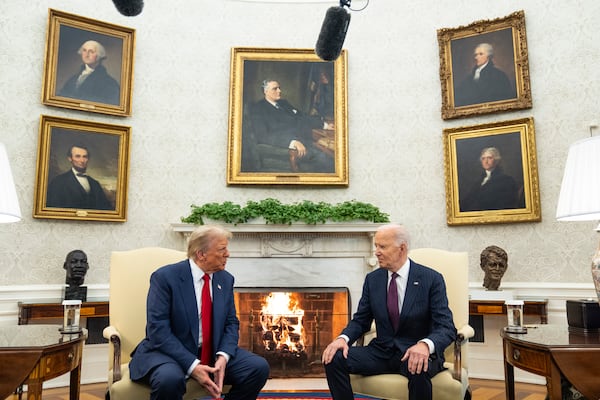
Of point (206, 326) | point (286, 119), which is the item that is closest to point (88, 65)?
point (286, 119)

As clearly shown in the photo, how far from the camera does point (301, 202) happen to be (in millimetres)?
5883

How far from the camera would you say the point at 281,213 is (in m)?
5.36

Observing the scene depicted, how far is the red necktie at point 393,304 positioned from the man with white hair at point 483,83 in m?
3.43

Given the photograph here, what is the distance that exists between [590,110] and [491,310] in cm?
251

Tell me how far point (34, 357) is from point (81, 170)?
3.52m

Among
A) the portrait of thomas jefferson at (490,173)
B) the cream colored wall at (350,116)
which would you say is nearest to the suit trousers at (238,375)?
the cream colored wall at (350,116)

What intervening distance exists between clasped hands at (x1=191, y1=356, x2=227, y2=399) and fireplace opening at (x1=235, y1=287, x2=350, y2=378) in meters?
2.73

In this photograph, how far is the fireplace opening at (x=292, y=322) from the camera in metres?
5.39

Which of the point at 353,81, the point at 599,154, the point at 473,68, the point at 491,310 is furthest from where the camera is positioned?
the point at 353,81

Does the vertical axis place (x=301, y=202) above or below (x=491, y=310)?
above

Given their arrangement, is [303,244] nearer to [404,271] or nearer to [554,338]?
[404,271]

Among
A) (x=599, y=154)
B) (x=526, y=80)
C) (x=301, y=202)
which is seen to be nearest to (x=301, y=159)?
(x=301, y=202)

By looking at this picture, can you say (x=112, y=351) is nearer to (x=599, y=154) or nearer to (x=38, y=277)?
(x=38, y=277)

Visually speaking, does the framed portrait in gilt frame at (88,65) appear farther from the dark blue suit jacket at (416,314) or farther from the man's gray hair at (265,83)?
the dark blue suit jacket at (416,314)
